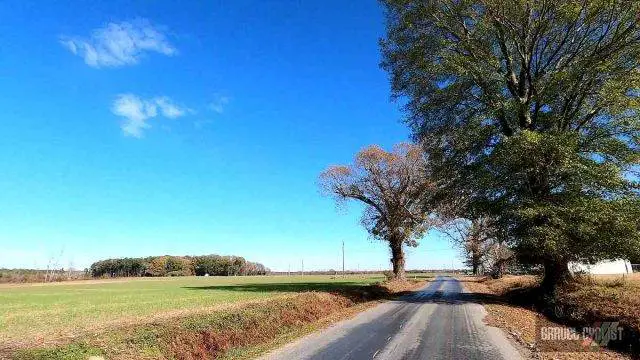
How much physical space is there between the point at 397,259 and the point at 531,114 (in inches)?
1273

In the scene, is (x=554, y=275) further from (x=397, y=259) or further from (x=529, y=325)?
(x=397, y=259)

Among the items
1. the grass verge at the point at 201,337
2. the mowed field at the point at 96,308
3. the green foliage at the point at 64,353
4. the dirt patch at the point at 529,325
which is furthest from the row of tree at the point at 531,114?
the green foliage at the point at 64,353

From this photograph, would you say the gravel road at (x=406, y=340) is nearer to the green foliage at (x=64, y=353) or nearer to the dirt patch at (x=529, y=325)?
the dirt patch at (x=529, y=325)

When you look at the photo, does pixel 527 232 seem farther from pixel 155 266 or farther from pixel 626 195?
pixel 155 266

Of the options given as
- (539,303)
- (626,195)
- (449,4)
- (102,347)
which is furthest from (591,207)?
(102,347)

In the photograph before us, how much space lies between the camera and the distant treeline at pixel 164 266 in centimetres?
17125

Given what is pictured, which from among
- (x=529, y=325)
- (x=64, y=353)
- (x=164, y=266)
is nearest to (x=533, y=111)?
(x=529, y=325)

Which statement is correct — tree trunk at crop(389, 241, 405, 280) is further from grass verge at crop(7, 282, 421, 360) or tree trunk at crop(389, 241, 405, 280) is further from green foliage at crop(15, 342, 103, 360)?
green foliage at crop(15, 342, 103, 360)

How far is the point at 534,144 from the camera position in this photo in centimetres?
2136

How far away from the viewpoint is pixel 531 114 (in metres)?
25.3

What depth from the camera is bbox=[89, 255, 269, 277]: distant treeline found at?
6742 inches

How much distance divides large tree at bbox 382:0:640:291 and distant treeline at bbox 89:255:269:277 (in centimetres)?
15776

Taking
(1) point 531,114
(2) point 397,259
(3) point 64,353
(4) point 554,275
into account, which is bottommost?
(3) point 64,353

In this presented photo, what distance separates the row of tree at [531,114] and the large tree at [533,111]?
6cm
